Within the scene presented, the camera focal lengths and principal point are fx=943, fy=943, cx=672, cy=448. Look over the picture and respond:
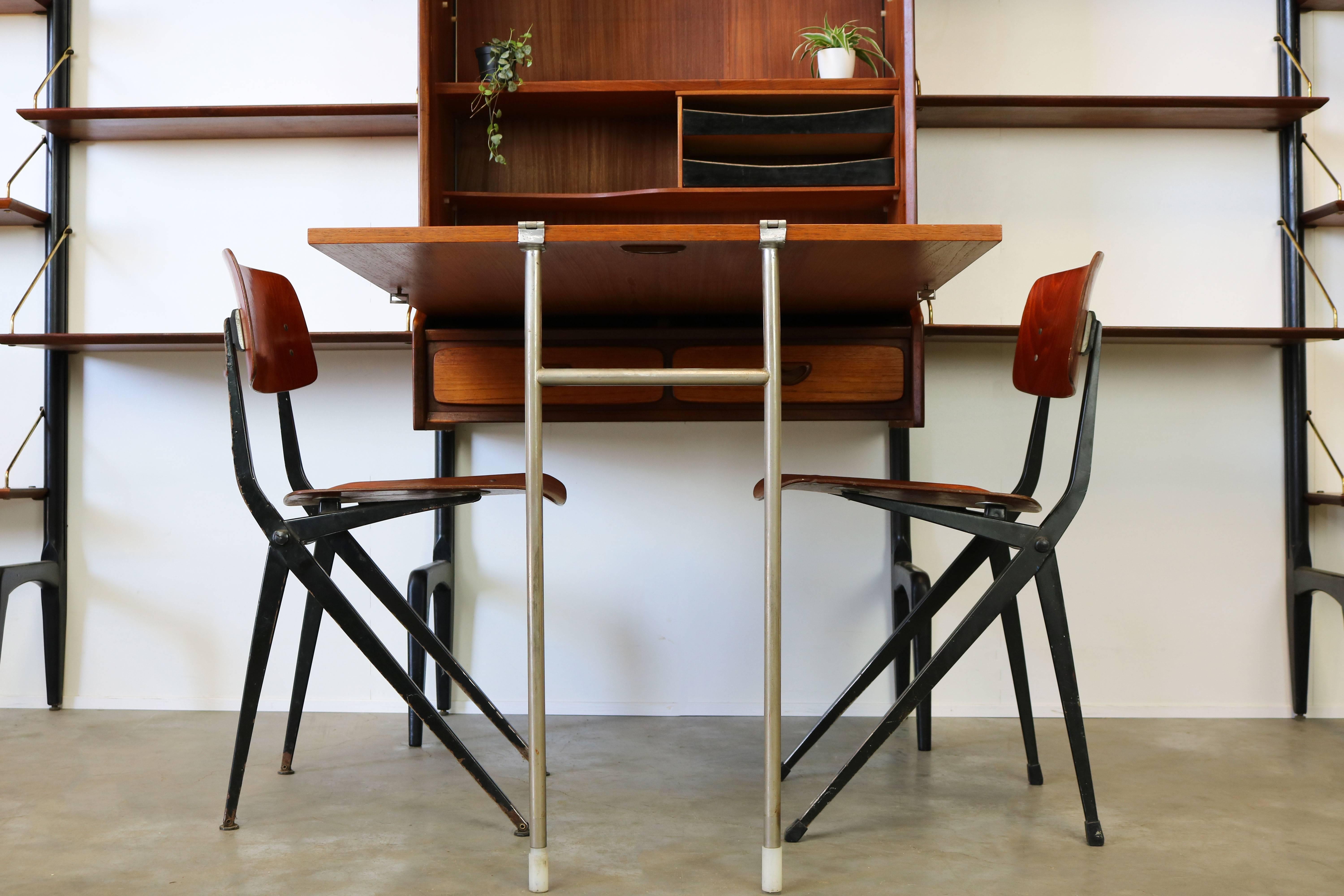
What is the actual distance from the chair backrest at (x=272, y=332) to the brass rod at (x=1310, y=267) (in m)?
2.57

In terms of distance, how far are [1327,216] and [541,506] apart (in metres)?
2.39

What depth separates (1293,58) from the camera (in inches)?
103

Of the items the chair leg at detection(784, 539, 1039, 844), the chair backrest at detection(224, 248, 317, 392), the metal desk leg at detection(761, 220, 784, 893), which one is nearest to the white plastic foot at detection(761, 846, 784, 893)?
the metal desk leg at detection(761, 220, 784, 893)

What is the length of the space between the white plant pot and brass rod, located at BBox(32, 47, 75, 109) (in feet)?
7.05

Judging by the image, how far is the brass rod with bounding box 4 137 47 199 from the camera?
2.70 m

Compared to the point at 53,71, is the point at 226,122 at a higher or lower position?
lower

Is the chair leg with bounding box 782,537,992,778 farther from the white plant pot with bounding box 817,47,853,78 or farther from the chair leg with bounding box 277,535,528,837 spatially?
the white plant pot with bounding box 817,47,853,78

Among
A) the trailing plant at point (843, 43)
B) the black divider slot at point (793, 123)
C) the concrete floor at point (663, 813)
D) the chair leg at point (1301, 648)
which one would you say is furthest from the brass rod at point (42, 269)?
the chair leg at point (1301, 648)

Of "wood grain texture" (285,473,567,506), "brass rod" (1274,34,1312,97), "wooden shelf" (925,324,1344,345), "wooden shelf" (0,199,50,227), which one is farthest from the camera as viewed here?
"brass rod" (1274,34,1312,97)

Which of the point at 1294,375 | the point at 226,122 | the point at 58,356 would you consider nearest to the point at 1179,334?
the point at 1294,375

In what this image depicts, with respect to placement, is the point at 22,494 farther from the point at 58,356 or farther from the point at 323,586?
the point at 323,586

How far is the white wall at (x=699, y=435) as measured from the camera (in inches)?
104

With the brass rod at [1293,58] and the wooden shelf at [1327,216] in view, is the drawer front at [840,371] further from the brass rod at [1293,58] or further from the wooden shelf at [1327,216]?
the brass rod at [1293,58]

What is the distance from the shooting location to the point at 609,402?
91.2 inches
